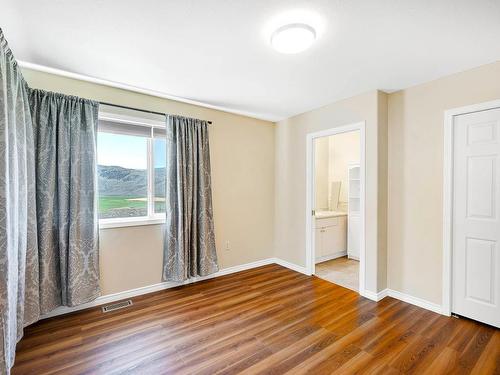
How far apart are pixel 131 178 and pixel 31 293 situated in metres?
1.43

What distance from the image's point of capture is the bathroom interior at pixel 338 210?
12.8ft

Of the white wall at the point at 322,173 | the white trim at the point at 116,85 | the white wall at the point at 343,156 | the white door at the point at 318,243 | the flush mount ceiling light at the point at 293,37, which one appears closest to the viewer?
the flush mount ceiling light at the point at 293,37

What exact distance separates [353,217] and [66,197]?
427 cm

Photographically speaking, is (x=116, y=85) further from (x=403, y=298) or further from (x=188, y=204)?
(x=403, y=298)

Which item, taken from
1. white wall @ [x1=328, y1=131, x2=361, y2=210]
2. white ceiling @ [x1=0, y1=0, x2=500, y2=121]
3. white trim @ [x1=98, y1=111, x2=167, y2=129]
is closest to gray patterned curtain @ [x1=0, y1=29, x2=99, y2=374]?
white trim @ [x1=98, y1=111, x2=167, y2=129]

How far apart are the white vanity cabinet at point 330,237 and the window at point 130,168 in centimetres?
262

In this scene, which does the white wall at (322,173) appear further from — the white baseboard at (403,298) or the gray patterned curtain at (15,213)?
the gray patterned curtain at (15,213)

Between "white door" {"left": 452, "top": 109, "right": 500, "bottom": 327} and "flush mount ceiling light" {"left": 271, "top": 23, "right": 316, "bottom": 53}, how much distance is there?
181cm

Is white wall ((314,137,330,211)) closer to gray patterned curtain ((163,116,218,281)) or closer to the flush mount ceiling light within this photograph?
gray patterned curtain ((163,116,218,281))

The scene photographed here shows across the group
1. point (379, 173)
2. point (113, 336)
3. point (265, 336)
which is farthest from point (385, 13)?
point (113, 336)

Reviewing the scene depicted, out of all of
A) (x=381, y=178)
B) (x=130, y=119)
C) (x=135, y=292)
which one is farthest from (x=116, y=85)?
(x=381, y=178)

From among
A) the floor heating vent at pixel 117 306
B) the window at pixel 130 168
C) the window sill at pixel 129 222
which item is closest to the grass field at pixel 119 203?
the window at pixel 130 168

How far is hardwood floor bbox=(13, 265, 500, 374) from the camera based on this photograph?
1.79m

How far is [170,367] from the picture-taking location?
5.83 feet
